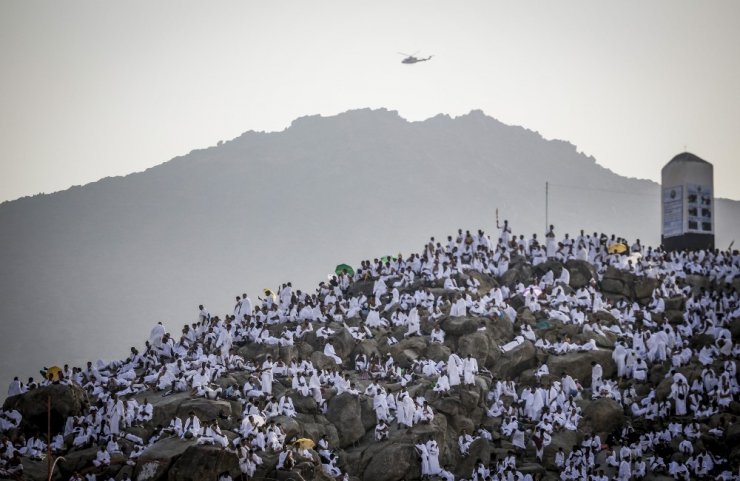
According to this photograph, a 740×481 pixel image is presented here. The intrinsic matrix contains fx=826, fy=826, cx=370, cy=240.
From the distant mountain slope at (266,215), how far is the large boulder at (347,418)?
87.4 metres

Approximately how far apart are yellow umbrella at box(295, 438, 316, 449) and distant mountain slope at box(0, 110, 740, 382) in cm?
8962

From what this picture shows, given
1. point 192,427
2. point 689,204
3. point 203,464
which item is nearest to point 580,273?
point 689,204

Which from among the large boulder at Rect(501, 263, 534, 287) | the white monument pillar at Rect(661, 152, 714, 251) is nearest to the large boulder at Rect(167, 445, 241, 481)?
the large boulder at Rect(501, 263, 534, 287)

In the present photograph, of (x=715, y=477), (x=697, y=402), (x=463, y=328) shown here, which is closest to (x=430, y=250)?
(x=463, y=328)

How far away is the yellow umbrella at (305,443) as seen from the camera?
2778cm

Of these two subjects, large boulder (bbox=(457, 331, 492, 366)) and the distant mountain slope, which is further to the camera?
the distant mountain slope

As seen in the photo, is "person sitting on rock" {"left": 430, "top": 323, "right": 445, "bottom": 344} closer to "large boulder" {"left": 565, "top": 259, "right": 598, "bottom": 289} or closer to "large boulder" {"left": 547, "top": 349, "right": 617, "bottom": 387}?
"large boulder" {"left": 547, "top": 349, "right": 617, "bottom": 387}

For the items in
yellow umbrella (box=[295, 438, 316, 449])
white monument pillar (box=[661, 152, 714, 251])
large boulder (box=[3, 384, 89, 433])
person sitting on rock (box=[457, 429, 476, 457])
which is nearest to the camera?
yellow umbrella (box=[295, 438, 316, 449])

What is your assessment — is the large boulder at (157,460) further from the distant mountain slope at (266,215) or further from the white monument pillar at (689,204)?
the distant mountain slope at (266,215)

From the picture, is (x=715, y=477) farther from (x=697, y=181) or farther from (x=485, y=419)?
(x=697, y=181)

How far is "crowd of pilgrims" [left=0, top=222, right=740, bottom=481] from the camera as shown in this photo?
95.0ft

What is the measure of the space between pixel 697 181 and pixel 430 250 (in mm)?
17745

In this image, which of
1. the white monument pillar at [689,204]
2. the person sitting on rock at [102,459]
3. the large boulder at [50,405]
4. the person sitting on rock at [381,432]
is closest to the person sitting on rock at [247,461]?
the person sitting on rock at [102,459]

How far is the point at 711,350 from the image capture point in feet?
118
